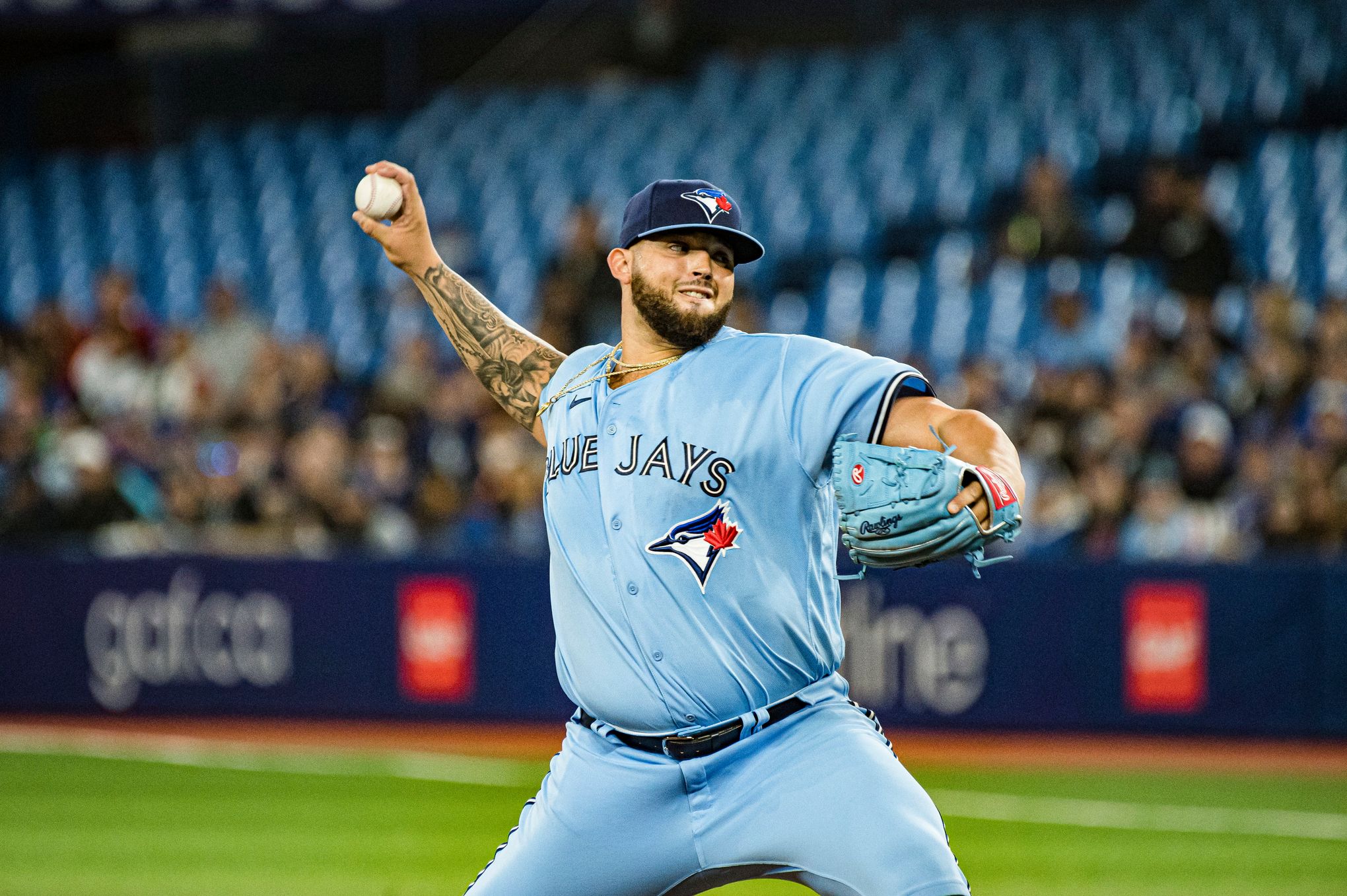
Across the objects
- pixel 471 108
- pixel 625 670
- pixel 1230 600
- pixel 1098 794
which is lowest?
pixel 1098 794

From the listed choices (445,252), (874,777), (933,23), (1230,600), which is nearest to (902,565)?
(874,777)

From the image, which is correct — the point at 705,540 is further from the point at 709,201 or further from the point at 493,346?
the point at 493,346

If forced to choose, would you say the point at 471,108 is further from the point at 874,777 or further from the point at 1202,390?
the point at 874,777

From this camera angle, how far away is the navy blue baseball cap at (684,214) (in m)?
3.63

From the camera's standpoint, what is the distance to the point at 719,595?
11.4ft

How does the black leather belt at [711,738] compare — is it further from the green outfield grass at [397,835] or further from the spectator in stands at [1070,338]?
the spectator in stands at [1070,338]

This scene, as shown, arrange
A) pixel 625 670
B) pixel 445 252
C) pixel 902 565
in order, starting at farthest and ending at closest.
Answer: pixel 445 252, pixel 625 670, pixel 902 565

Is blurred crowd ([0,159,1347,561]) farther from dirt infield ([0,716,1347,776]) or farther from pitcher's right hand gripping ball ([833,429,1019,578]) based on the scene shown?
pitcher's right hand gripping ball ([833,429,1019,578])

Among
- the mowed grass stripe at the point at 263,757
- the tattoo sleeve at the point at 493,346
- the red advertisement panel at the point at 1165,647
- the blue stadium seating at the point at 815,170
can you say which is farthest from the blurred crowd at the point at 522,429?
the tattoo sleeve at the point at 493,346

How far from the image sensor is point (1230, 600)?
10.7 meters

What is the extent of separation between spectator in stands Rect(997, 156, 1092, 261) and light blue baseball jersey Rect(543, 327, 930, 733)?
10096 millimetres

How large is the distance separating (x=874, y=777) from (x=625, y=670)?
1.87 ft

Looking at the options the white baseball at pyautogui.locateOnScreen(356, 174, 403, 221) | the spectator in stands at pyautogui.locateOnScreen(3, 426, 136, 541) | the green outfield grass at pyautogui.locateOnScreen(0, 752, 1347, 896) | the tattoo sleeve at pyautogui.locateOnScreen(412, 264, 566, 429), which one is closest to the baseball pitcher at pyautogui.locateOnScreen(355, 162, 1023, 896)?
the tattoo sleeve at pyautogui.locateOnScreen(412, 264, 566, 429)

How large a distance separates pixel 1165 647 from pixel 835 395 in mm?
8021
